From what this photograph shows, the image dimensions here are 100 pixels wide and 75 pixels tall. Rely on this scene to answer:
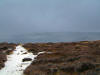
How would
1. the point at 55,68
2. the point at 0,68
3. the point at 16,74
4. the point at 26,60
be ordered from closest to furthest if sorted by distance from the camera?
1. the point at 55,68
2. the point at 16,74
3. the point at 0,68
4. the point at 26,60

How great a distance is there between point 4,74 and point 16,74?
181 centimetres

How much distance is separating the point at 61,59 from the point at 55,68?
532 centimetres

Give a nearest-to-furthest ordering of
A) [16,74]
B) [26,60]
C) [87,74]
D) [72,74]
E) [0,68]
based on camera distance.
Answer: [87,74]
[72,74]
[16,74]
[0,68]
[26,60]

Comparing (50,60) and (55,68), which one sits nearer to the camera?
(55,68)

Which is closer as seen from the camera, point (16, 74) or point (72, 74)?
point (72, 74)

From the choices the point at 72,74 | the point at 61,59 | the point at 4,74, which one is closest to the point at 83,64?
the point at 72,74

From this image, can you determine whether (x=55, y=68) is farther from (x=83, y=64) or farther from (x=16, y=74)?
(x=16, y=74)

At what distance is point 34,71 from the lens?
59.9 ft

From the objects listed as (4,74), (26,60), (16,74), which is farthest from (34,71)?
(26,60)

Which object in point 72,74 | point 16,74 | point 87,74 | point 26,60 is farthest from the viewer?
point 26,60

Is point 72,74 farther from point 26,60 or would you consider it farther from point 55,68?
point 26,60

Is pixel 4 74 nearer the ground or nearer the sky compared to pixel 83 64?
nearer the ground

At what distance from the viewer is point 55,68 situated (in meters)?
18.0

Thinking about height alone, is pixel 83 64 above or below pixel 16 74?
above
